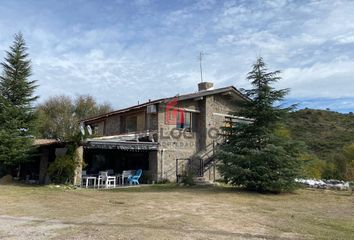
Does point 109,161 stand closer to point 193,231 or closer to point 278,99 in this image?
point 278,99

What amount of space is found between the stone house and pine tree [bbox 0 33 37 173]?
3850 mm

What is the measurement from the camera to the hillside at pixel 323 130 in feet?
125

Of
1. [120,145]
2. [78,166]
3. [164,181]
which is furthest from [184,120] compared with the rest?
[78,166]

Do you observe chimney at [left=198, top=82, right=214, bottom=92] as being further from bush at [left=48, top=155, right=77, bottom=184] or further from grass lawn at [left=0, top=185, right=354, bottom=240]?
grass lawn at [left=0, top=185, right=354, bottom=240]

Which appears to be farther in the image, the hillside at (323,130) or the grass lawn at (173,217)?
the hillside at (323,130)

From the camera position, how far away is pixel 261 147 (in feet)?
56.2

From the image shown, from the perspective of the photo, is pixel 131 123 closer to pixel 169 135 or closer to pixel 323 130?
pixel 169 135

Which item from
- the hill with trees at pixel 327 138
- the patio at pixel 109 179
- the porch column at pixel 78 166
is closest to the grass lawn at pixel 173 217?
the porch column at pixel 78 166

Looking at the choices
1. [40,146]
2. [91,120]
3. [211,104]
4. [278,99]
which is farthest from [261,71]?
[91,120]

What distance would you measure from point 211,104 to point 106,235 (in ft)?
60.5

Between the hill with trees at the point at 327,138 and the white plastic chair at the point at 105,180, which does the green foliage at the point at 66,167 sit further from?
the hill with trees at the point at 327,138

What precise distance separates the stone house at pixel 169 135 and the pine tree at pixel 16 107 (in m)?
3.85

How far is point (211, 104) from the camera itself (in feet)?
82.0

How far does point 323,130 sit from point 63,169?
35.6 metres
